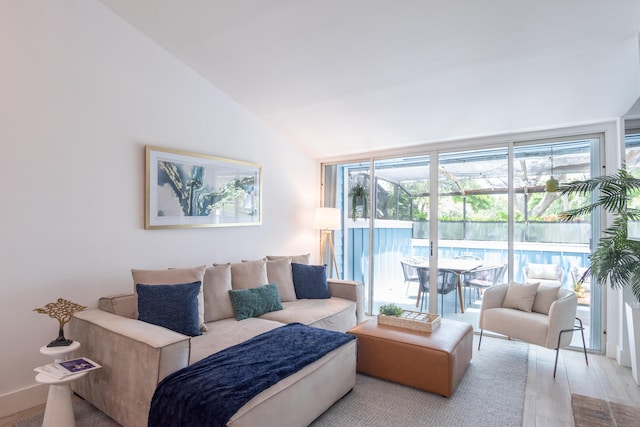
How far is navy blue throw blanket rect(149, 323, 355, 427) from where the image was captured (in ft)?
5.62

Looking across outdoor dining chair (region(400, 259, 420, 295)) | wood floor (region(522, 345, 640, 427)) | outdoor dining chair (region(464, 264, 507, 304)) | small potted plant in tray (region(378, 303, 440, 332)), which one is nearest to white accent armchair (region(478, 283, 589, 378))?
wood floor (region(522, 345, 640, 427))

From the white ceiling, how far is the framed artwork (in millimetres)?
848

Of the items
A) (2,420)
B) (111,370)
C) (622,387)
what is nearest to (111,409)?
(111,370)

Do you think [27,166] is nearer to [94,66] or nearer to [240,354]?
[94,66]

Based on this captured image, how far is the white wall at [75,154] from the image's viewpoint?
93.4 inches

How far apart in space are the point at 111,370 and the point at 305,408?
4.00 feet

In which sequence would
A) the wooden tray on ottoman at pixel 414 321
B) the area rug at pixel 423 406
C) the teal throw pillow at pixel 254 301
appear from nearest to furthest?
the area rug at pixel 423 406 → the wooden tray on ottoman at pixel 414 321 → the teal throw pillow at pixel 254 301

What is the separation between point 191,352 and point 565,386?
115 inches

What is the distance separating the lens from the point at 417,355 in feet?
8.73

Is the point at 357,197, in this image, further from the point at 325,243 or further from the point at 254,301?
the point at 254,301

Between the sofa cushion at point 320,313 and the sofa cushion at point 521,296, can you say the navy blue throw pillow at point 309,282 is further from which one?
the sofa cushion at point 521,296

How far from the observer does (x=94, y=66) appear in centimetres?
277

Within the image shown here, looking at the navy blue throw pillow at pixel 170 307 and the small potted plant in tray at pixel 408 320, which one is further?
the small potted plant in tray at pixel 408 320

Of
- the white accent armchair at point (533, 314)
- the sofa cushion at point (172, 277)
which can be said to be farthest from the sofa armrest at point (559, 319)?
the sofa cushion at point (172, 277)
